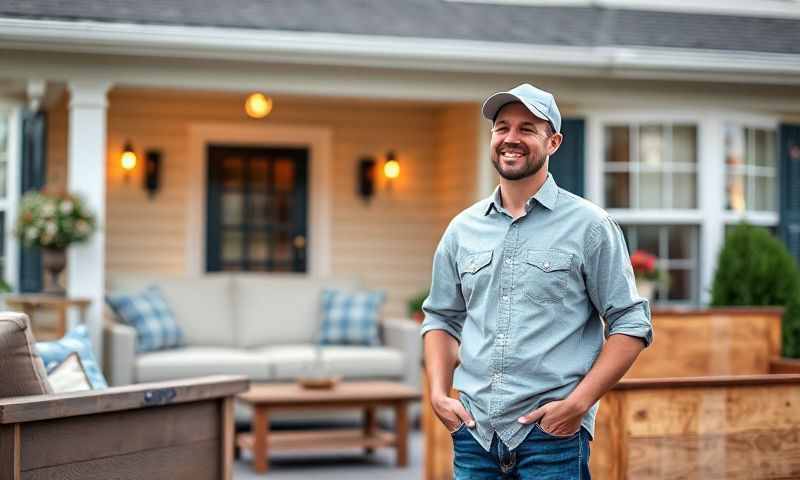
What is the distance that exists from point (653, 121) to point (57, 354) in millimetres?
5916

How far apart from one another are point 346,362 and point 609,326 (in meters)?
5.59

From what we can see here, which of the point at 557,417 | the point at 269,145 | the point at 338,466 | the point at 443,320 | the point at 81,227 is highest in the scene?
the point at 269,145

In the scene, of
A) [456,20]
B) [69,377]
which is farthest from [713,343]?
[69,377]

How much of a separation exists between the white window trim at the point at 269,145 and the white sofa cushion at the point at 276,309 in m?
0.70

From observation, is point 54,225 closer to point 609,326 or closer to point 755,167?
point 755,167

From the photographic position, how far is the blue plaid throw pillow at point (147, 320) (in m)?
8.36

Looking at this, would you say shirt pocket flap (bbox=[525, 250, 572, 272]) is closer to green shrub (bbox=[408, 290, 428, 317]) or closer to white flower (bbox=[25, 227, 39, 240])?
white flower (bbox=[25, 227, 39, 240])

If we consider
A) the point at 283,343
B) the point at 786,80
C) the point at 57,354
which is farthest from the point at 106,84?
the point at 786,80

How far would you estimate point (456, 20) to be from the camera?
359 inches

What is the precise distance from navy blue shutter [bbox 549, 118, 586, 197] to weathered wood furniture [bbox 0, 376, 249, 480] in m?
4.99

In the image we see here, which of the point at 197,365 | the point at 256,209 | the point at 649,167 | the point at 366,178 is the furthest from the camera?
the point at 366,178

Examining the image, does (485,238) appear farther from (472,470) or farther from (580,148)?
(580,148)

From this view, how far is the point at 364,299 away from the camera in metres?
9.15

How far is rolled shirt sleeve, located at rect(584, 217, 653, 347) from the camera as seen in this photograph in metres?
2.92
